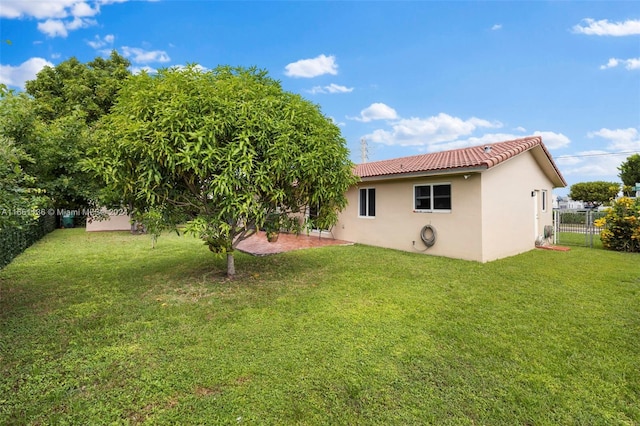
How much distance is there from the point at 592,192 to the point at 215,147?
105 feet

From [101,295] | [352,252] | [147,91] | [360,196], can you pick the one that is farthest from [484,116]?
[101,295]

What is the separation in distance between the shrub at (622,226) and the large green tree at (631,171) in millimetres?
16025

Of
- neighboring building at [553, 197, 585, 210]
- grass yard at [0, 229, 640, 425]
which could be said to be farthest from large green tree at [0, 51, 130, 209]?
neighboring building at [553, 197, 585, 210]

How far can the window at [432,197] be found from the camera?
1010 cm

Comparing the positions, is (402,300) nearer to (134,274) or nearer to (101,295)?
(101,295)

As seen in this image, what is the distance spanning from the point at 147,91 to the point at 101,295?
4138mm

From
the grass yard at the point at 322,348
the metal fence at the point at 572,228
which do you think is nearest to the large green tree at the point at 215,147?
the grass yard at the point at 322,348

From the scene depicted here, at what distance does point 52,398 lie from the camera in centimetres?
305

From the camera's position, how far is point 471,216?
9.42 m

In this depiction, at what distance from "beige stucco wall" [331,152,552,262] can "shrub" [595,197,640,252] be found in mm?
1963

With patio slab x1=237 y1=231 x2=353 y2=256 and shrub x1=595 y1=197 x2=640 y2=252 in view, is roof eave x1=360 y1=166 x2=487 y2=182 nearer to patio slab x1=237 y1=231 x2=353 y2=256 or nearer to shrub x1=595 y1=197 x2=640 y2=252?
patio slab x1=237 y1=231 x2=353 y2=256

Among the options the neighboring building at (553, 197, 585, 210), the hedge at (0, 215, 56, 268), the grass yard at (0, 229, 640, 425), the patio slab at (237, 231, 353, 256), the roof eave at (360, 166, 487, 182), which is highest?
the roof eave at (360, 166, 487, 182)

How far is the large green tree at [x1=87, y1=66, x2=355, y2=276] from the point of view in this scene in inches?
219

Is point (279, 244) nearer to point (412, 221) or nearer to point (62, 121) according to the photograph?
point (412, 221)
